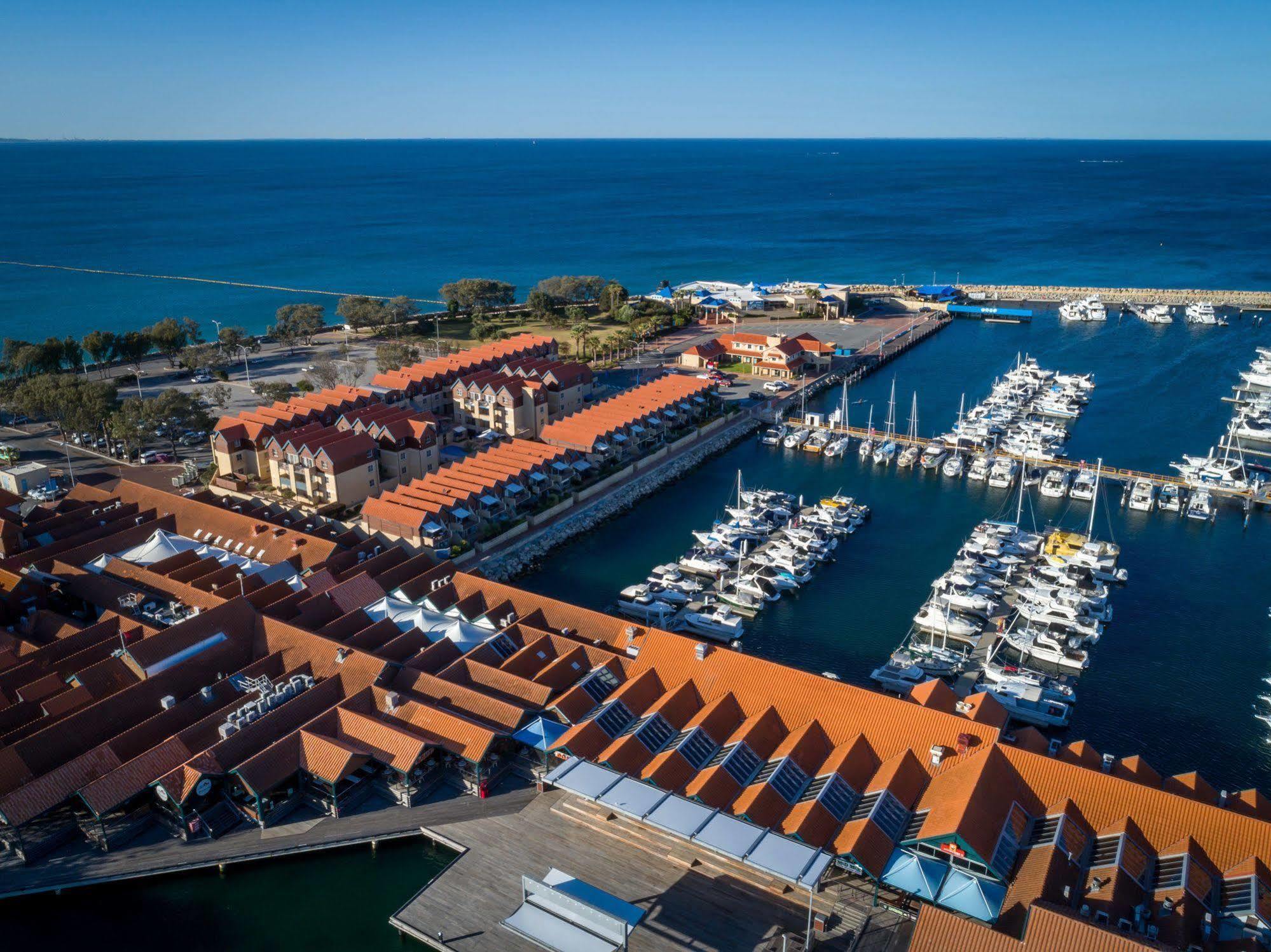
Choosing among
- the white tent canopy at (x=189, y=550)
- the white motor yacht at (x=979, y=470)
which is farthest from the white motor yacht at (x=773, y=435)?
the white tent canopy at (x=189, y=550)

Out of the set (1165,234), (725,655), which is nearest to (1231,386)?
(725,655)

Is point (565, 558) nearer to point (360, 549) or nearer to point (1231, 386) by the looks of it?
point (360, 549)

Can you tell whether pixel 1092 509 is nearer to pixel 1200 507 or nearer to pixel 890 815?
pixel 1200 507

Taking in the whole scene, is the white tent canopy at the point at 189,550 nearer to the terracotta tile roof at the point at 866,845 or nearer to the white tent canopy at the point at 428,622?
the white tent canopy at the point at 428,622

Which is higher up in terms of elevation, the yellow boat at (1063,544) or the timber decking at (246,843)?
the yellow boat at (1063,544)

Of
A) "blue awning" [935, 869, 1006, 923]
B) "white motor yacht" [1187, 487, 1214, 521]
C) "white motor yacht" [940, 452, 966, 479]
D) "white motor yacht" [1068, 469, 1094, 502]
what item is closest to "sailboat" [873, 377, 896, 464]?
"white motor yacht" [940, 452, 966, 479]

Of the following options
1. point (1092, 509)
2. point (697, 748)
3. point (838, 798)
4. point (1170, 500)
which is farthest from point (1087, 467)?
point (697, 748)
